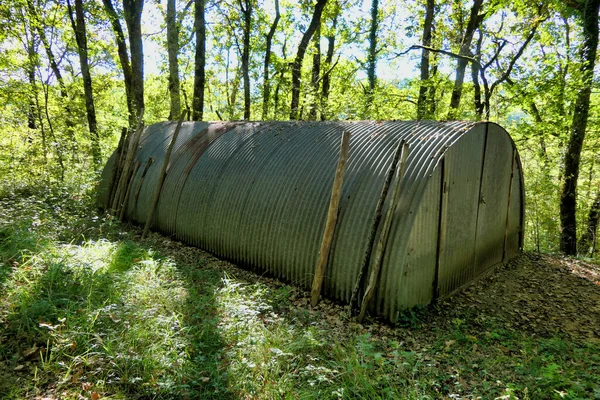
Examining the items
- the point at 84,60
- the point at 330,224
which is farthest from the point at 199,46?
the point at 330,224

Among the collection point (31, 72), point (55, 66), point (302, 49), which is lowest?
point (31, 72)

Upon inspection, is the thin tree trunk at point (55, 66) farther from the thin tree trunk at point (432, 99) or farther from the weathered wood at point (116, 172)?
the thin tree trunk at point (432, 99)

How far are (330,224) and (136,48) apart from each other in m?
12.4

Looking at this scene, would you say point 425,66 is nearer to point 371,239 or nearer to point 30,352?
point 371,239

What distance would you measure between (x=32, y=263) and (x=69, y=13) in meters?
12.4

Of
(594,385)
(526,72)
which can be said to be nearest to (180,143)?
(594,385)

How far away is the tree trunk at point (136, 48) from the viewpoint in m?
13.7

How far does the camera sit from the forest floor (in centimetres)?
352

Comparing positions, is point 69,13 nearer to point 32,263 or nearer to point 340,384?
point 32,263

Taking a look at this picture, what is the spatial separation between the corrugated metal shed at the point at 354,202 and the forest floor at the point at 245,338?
58cm

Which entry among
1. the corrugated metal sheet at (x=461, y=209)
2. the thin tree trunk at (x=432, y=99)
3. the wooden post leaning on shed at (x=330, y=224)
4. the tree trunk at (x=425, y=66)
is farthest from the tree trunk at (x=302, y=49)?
the wooden post leaning on shed at (x=330, y=224)

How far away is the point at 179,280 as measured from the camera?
610 centimetres

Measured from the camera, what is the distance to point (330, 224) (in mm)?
5496

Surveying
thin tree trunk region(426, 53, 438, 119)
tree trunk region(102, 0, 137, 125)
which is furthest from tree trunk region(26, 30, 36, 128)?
thin tree trunk region(426, 53, 438, 119)
